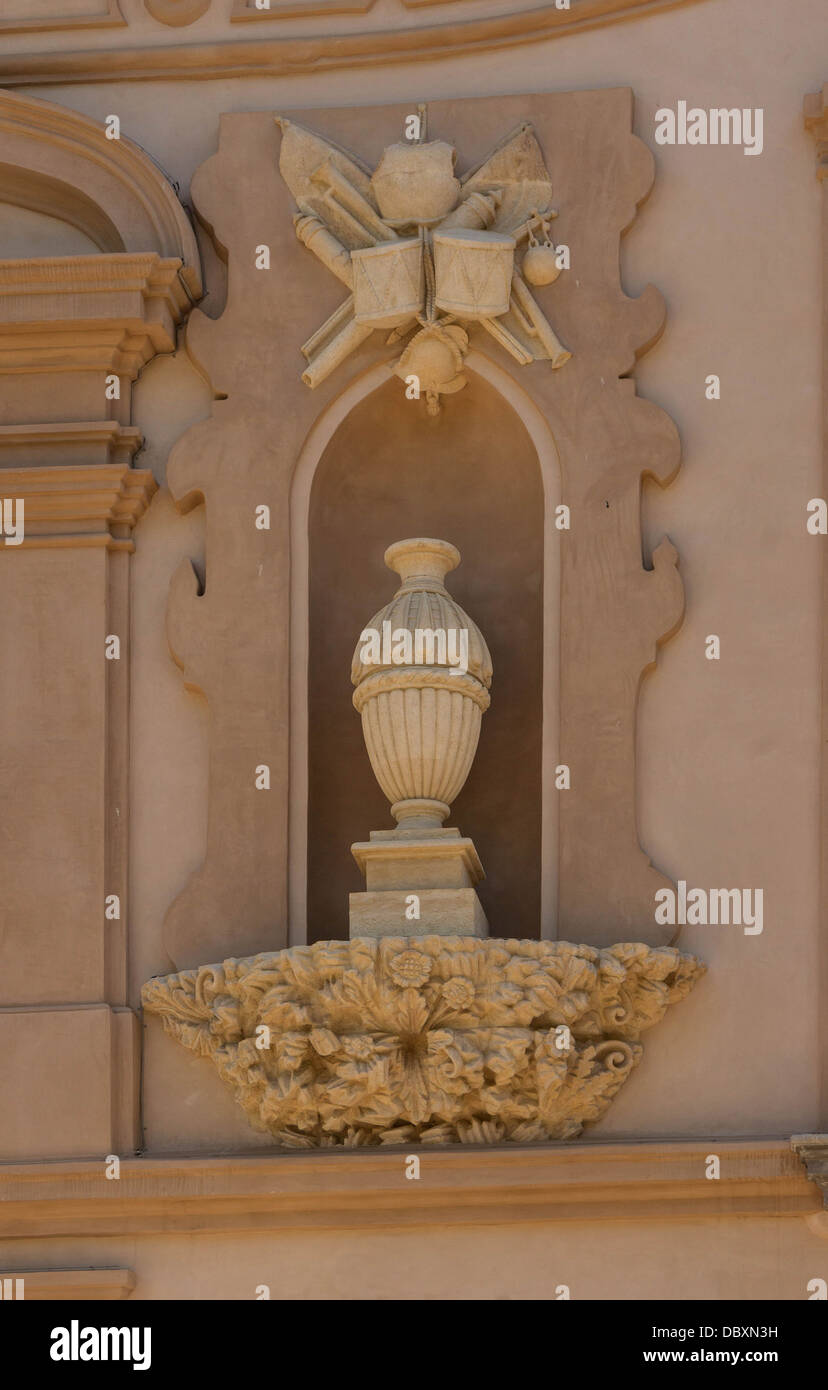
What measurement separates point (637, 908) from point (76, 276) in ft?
8.58

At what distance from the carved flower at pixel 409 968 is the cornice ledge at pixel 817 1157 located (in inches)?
44.9

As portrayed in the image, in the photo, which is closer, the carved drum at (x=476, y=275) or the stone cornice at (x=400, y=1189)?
the stone cornice at (x=400, y=1189)

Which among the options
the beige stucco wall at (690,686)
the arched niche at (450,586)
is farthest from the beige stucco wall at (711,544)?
the arched niche at (450,586)

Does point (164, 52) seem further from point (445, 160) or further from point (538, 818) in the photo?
point (538, 818)


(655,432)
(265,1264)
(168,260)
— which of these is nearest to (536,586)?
(655,432)

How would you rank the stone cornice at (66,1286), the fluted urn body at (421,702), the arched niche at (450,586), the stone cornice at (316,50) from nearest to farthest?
the stone cornice at (66,1286) < the fluted urn body at (421,702) < the arched niche at (450,586) < the stone cornice at (316,50)

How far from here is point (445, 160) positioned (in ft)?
38.7

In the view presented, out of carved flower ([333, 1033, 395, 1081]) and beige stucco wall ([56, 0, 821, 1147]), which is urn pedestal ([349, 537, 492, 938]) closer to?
carved flower ([333, 1033, 395, 1081])

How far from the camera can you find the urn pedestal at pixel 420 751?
1102 cm

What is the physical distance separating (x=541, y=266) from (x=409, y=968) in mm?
2266

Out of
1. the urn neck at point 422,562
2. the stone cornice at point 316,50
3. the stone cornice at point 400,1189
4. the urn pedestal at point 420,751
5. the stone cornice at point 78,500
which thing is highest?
the stone cornice at point 316,50

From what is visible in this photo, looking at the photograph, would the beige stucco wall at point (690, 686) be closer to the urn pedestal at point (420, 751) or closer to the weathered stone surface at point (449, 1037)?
the weathered stone surface at point (449, 1037)

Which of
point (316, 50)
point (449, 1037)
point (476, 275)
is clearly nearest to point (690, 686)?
point (449, 1037)

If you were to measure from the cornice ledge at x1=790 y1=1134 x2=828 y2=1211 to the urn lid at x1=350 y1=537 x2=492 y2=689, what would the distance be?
1.68 m
